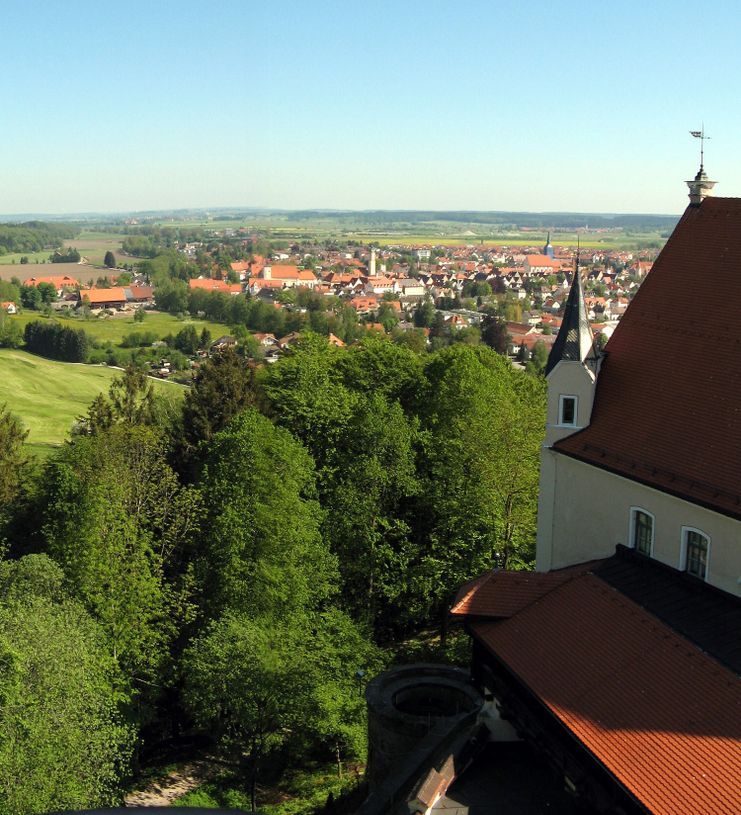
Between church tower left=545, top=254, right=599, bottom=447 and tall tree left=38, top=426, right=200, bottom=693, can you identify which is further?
tall tree left=38, top=426, right=200, bottom=693

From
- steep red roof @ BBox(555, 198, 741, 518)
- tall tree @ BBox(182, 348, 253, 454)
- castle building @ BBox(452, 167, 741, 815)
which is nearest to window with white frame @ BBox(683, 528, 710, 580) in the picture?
castle building @ BBox(452, 167, 741, 815)

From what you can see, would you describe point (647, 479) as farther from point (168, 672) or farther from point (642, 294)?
point (168, 672)

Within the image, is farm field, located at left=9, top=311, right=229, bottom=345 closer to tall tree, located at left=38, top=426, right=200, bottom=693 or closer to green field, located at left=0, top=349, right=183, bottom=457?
green field, located at left=0, top=349, right=183, bottom=457

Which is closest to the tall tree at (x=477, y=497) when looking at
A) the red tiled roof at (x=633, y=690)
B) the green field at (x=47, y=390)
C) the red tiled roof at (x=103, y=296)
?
the red tiled roof at (x=633, y=690)

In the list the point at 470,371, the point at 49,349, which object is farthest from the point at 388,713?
the point at 49,349

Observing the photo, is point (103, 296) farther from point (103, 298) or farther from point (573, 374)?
point (573, 374)

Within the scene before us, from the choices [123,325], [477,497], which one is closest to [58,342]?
[123,325]

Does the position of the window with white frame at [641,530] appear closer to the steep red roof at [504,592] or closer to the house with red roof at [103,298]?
the steep red roof at [504,592]
